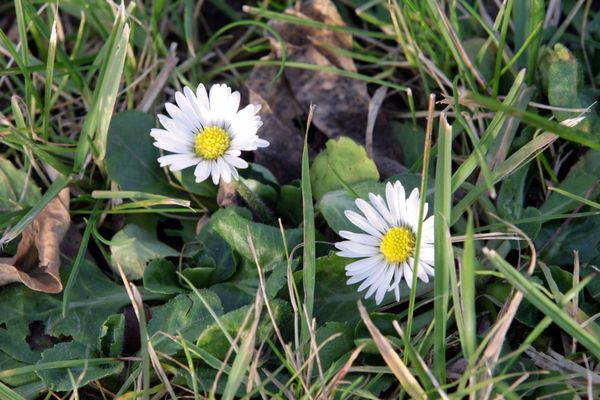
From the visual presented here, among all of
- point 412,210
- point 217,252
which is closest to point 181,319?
point 217,252

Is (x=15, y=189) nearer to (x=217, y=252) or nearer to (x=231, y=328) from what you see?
(x=217, y=252)

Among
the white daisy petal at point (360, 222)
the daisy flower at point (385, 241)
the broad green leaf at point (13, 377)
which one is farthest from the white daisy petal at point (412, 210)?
the broad green leaf at point (13, 377)

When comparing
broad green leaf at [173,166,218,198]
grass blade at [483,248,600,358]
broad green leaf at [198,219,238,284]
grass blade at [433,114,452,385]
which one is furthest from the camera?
Answer: broad green leaf at [173,166,218,198]

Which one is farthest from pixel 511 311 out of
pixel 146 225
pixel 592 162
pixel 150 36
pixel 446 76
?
pixel 150 36

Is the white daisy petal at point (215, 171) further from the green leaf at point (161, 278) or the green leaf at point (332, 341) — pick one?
the green leaf at point (332, 341)

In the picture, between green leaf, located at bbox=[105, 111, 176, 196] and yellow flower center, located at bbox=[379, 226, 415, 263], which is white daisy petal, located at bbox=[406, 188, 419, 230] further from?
green leaf, located at bbox=[105, 111, 176, 196]

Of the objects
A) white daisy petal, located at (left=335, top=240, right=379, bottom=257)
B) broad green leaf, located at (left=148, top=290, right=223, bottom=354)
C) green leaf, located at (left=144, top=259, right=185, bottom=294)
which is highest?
white daisy petal, located at (left=335, top=240, right=379, bottom=257)

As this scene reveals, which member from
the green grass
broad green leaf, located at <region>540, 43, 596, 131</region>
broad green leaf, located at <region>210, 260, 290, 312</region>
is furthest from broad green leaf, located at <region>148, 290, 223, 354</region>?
broad green leaf, located at <region>540, 43, 596, 131</region>
